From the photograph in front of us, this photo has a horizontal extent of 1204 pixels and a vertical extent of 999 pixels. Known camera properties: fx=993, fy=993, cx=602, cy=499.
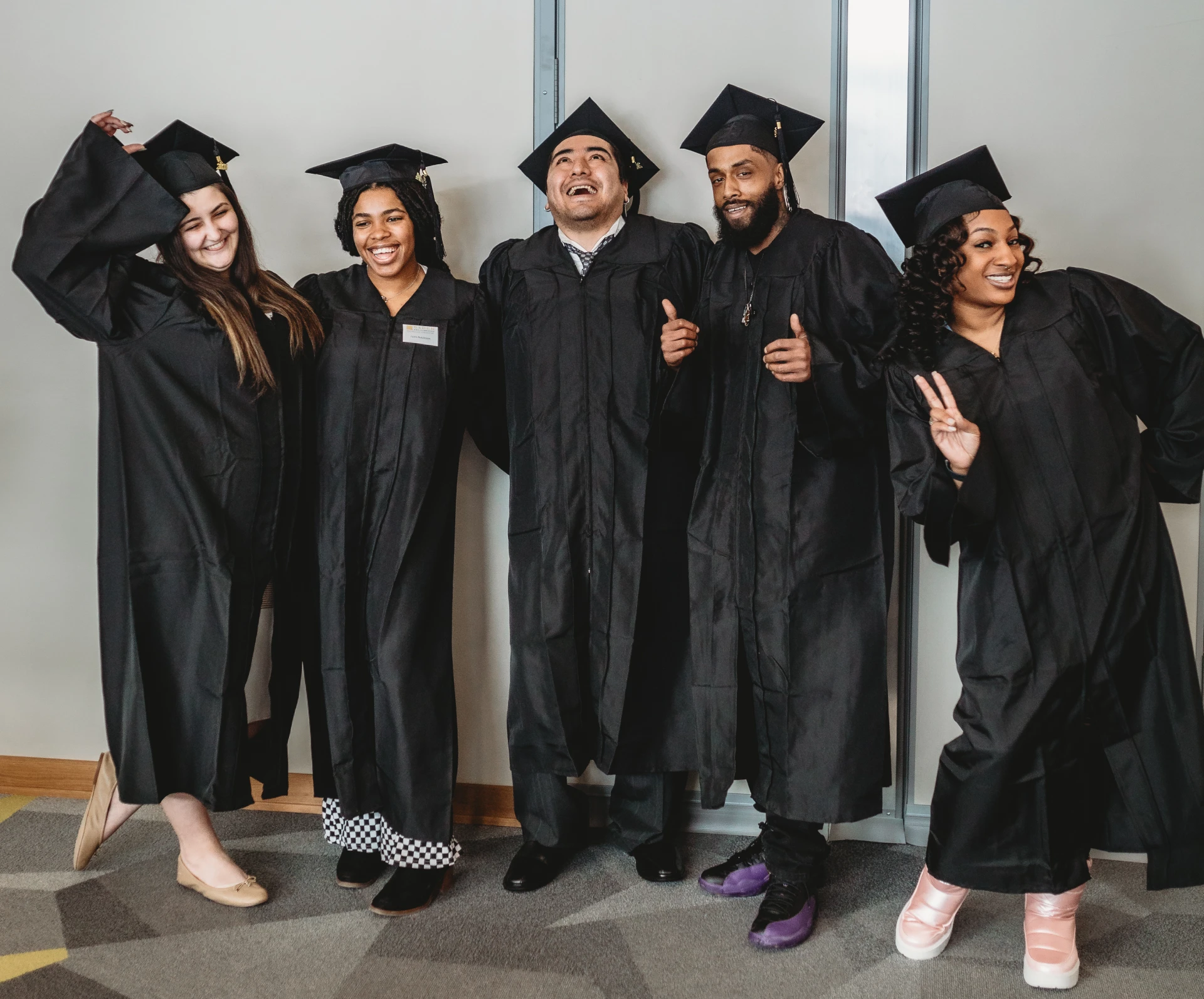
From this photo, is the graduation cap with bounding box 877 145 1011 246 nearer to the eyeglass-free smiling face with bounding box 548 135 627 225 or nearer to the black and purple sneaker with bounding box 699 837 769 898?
the eyeglass-free smiling face with bounding box 548 135 627 225

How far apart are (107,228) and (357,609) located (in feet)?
3.39

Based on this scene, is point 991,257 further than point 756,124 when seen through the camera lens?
No

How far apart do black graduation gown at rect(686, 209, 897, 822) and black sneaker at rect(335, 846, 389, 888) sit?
0.86m

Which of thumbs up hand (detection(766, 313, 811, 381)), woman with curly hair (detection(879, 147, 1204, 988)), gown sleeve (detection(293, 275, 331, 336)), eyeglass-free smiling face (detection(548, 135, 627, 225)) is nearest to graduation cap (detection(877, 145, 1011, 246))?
woman with curly hair (detection(879, 147, 1204, 988))

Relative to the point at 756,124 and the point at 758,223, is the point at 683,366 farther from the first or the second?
the point at 756,124

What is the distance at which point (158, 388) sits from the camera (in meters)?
2.30

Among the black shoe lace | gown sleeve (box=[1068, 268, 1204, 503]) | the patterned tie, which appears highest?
the patterned tie

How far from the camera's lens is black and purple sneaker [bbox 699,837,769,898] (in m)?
2.44

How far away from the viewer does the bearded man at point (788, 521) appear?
7.39 ft

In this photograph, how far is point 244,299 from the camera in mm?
2371

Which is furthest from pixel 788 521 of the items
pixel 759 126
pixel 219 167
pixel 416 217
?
pixel 219 167

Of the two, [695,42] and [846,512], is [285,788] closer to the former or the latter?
[846,512]

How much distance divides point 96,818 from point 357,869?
69cm

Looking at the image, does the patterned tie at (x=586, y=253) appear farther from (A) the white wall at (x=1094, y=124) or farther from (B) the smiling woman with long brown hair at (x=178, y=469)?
(A) the white wall at (x=1094, y=124)
